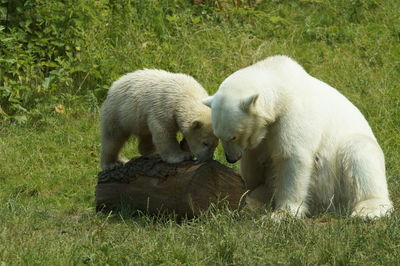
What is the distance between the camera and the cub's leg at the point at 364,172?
6.87m

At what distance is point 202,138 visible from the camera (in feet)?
23.5

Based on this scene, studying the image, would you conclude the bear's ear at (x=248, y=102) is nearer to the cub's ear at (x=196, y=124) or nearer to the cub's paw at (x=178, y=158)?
the cub's ear at (x=196, y=124)

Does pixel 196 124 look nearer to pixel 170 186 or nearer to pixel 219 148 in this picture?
pixel 170 186

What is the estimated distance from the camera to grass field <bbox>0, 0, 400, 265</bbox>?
5516 mm

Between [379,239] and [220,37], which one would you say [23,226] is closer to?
[379,239]

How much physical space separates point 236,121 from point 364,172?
1.28 meters

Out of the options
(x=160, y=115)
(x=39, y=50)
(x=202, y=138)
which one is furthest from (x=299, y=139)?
(x=39, y=50)

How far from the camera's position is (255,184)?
759 centimetres

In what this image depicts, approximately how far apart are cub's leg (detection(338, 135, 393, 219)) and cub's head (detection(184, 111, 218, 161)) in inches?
46.5

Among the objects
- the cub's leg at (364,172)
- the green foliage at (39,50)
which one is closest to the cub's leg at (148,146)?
the cub's leg at (364,172)

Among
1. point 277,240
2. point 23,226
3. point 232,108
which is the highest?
point 232,108

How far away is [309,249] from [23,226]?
2466 mm

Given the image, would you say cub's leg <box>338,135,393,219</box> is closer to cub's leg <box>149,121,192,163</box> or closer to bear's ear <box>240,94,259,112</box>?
bear's ear <box>240,94,259,112</box>

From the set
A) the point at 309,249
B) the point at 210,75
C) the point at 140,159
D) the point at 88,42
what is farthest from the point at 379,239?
the point at 88,42
